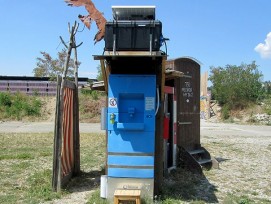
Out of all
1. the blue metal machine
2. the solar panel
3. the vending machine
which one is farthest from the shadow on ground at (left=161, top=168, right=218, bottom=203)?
the solar panel

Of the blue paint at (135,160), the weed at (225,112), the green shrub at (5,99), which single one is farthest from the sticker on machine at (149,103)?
the weed at (225,112)

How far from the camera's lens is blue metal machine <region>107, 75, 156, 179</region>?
6.36m

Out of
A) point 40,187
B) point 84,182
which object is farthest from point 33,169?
point 40,187

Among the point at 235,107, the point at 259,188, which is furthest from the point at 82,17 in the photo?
the point at 235,107

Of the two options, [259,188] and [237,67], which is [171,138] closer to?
[259,188]

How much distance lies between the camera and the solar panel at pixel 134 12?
6312 mm

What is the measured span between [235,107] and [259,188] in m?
31.4

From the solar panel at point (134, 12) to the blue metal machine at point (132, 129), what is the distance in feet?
3.26

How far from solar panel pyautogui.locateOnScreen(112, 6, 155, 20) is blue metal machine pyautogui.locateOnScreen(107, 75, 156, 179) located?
994mm

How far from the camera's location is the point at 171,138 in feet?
30.4

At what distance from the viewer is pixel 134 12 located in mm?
6398

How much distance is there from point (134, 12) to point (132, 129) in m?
1.97

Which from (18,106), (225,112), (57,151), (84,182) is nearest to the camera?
(57,151)

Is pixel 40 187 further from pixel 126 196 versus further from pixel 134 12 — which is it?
pixel 134 12
